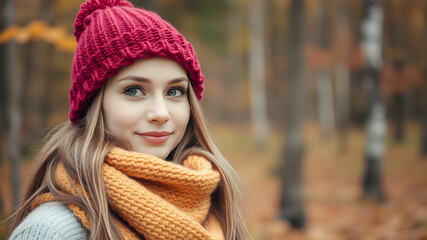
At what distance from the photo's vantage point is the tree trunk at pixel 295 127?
21.8 feet

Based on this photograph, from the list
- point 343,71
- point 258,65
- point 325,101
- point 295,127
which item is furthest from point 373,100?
point 325,101

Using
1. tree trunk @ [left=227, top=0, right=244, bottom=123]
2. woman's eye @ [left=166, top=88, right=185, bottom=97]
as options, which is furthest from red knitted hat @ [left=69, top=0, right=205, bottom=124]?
tree trunk @ [left=227, top=0, right=244, bottom=123]

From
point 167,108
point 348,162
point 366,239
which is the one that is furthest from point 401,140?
point 167,108

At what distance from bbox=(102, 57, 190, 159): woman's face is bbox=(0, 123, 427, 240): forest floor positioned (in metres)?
0.79

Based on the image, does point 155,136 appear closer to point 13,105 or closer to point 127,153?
point 127,153

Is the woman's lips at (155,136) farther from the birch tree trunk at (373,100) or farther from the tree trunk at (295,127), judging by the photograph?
the birch tree trunk at (373,100)

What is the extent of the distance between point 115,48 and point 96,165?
536 mm

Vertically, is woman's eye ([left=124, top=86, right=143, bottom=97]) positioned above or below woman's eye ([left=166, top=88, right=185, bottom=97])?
above

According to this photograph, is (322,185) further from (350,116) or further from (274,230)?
(350,116)

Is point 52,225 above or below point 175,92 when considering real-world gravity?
below

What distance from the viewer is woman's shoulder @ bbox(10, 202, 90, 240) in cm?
142

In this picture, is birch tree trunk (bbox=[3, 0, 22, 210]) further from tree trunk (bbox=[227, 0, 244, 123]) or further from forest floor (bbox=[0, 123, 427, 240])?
tree trunk (bbox=[227, 0, 244, 123])

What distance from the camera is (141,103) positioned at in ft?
5.77

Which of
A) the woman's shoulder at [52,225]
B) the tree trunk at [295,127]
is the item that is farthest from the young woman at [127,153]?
the tree trunk at [295,127]
